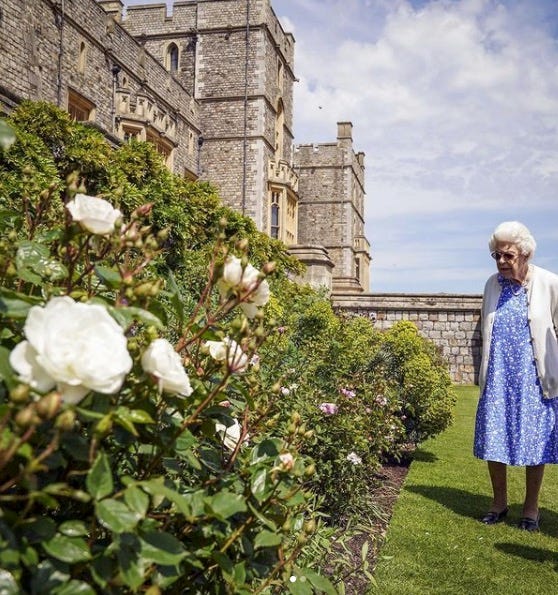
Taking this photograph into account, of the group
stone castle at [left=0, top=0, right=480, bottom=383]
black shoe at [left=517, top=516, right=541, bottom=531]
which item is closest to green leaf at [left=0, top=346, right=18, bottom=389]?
black shoe at [left=517, top=516, right=541, bottom=531]

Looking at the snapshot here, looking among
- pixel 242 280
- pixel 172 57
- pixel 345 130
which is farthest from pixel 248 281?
pixel 345 130

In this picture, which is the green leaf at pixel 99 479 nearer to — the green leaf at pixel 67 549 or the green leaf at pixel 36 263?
the green leaf at pixel 67 549

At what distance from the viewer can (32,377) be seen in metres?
0.97

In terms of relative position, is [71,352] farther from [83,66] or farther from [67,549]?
[83,66]

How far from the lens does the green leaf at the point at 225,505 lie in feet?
4.06

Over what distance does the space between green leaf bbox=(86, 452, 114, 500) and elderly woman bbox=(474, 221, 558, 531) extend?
3.73 metres

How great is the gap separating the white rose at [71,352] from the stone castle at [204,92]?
1044 centimetres

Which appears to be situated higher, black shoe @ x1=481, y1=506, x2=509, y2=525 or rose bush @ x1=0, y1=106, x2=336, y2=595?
rose bush @ x1=0, y1=106, x2=336, y2=595

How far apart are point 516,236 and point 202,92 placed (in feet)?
66.7

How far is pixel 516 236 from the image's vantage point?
4.23 m

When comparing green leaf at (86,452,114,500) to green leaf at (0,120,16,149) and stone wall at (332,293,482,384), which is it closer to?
green leaf at (0,120,16,149)

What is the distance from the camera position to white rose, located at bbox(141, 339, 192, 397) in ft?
3.66

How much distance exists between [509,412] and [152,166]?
25.3 feet

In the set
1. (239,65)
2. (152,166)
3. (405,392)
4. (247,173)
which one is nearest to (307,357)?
(405,392)
